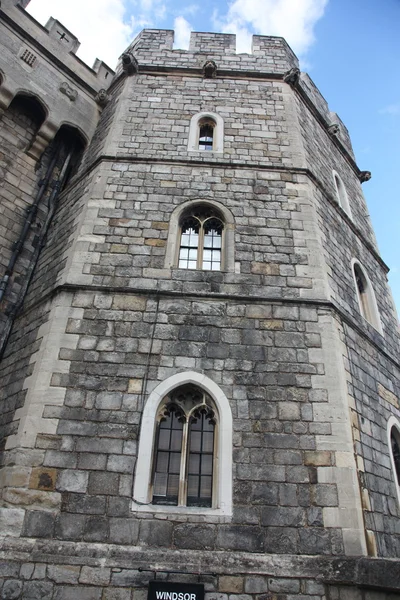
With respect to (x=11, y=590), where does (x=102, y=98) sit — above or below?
above

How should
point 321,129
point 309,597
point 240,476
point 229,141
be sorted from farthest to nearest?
1. point 321,129
2. point 229,141
3. point 240,476
4. point 309,597

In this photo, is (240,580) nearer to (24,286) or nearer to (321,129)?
(24,286)

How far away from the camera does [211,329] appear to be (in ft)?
17.7

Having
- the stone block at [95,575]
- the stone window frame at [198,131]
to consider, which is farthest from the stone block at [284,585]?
the stone window frame at [198,131]

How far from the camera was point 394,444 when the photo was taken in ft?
20.1

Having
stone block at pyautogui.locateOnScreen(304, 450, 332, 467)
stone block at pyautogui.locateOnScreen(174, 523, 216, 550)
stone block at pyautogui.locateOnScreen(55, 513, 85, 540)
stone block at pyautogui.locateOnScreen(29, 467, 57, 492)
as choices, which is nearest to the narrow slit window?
stone block at pyautogui.locateOnScreen(304, 450, 332, 467)

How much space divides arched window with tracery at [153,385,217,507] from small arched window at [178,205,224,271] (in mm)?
2002

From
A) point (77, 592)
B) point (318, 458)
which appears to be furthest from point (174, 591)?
point (318, 458)

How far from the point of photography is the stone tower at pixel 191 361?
4.08 meters

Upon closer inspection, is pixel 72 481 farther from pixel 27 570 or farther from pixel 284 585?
pixel 284 585

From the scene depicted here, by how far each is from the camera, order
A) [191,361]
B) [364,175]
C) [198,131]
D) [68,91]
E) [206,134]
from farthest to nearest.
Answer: [364,175], [68,91], [206,134], [198,131], [191,361]

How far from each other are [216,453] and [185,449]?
346 mm

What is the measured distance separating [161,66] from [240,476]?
8.39 meters

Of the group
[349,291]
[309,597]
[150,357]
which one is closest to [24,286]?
[150,357]
